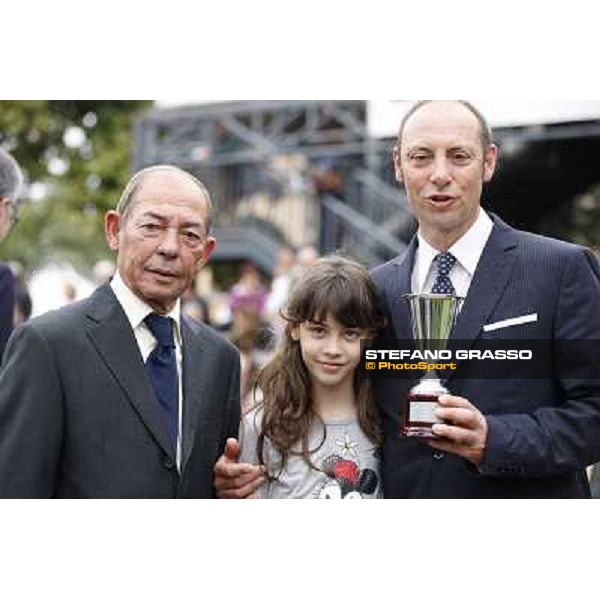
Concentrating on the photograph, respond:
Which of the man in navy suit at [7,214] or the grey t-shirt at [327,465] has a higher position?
the man in navy suit at [7,214]

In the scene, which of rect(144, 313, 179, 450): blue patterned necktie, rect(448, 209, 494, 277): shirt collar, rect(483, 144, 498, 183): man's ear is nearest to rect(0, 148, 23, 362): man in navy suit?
rect(144, 313, 179, 450): blue patterned necktie

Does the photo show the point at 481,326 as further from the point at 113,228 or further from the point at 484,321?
the point at 113,228

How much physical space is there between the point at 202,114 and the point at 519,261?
1204 mm

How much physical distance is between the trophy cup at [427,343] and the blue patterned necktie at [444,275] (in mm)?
19

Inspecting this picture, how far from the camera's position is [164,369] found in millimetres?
3318

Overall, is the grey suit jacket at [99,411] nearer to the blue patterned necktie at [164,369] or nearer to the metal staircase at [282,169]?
the blue patterned necktie at [164,369]

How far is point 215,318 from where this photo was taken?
3.69 meters

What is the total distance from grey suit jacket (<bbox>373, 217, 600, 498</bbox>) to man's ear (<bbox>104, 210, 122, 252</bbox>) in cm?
84

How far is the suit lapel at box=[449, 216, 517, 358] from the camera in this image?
3.52 metres

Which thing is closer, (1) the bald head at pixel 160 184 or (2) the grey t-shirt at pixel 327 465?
(1) the bald head at pixel 160 184

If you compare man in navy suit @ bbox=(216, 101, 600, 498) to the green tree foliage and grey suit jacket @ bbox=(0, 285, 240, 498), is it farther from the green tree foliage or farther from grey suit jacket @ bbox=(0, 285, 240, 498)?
the green tree foliage

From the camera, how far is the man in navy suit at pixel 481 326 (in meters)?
3.40

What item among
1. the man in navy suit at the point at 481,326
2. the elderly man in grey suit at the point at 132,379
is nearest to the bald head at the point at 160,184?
the elderly man in grey suit at the point at 132,379

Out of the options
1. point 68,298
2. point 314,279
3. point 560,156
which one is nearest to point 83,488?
point 68,298
